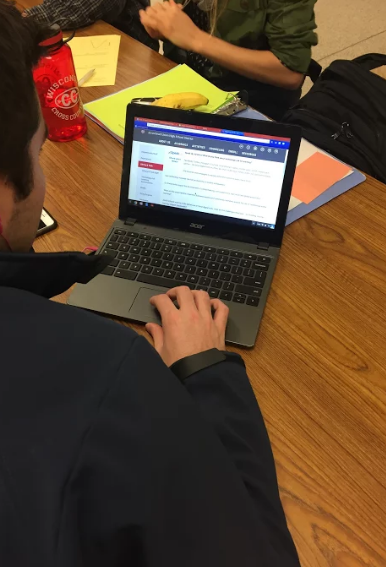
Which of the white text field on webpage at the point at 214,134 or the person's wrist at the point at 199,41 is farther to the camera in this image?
the person's wrist at the point at 199,41

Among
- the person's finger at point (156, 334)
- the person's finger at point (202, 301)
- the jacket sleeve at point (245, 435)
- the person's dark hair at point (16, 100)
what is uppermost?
the person's dark hair at point (16, 100)

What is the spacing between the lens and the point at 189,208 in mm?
873

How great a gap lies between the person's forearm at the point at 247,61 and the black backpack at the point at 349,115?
10 centimetres

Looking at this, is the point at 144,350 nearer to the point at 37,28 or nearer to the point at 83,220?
the point at 37,28

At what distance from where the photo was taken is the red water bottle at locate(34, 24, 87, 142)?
39.3 inches

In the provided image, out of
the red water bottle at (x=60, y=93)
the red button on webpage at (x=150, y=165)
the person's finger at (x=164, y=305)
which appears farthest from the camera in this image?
the red water bottle at (x=60, y=93)

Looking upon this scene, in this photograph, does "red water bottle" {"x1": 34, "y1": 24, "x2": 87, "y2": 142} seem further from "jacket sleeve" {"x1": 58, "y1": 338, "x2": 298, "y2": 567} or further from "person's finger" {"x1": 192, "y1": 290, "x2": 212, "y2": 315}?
"jacket sleeve" {"x1": 58, "y1": 338, "x2": 298, "y2": 567}

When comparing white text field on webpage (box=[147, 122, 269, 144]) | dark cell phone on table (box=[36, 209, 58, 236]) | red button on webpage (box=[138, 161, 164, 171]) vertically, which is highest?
white text field on webpage (box=[147, 122, 269, 144])

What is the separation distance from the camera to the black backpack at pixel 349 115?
1.15 meters

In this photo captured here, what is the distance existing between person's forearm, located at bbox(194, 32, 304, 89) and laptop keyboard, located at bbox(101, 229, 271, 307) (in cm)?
72

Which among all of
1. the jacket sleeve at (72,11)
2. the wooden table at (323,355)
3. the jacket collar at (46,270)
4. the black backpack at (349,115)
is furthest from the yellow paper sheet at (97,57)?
the jacket collar at (46,270)

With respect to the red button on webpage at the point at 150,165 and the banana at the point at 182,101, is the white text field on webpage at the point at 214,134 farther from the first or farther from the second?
the banana at the point at 182,101

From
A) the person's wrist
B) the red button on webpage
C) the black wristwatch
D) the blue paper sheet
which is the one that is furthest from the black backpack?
the black wristwatch

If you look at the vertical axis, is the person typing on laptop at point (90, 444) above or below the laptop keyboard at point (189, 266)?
above
